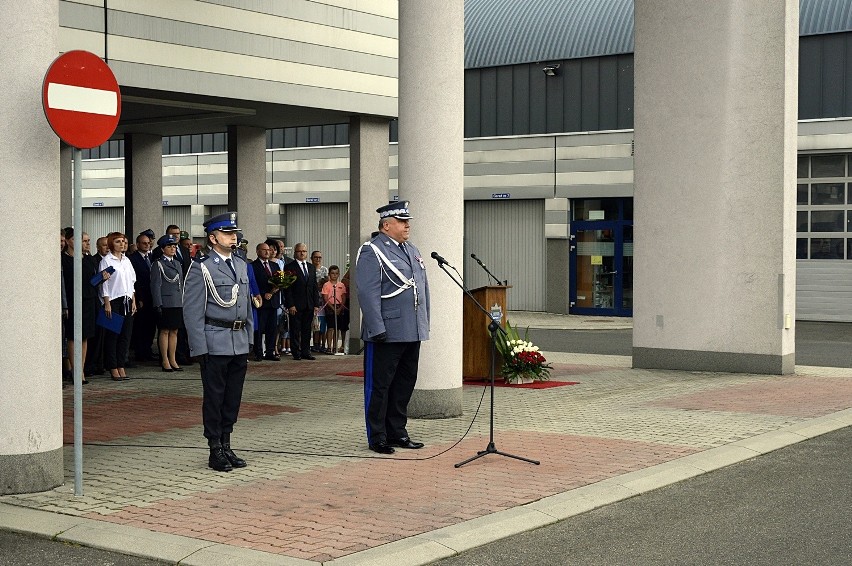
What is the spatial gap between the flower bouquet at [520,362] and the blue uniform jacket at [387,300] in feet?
18.2

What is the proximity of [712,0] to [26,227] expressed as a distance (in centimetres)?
1200

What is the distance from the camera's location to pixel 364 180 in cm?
2094

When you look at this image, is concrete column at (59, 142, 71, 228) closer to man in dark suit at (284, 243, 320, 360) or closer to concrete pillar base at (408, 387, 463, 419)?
man in dark suit at (284, 243, 320, 360)

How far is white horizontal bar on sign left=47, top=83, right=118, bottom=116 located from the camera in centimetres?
809

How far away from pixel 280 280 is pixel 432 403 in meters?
7.77

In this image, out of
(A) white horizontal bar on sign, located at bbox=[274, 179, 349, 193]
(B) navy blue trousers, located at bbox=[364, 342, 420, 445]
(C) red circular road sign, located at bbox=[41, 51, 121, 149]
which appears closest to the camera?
(C) red circular road sign, located at bbox=[41, 51, 121, 149]

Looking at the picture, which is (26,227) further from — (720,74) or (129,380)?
(720,74)

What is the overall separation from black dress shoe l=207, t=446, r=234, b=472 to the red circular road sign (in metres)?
2.47

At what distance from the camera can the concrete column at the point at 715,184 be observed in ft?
56.4

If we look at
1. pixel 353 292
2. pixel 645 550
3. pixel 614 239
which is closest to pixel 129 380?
pixel 353 292

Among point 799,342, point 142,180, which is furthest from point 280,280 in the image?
point 799,342

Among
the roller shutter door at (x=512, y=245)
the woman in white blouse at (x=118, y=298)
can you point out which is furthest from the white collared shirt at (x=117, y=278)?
the roller shutter door at (x=512, y=245)

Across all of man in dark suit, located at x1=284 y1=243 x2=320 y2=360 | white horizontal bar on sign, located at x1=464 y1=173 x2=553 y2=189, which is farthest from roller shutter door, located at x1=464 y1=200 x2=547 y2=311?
man in dark suit, located at x1=284 y1=243 x2=320 y2=360

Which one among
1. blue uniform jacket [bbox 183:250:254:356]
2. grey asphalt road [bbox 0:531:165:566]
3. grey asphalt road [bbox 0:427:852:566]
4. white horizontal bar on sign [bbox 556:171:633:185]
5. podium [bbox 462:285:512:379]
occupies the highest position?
white horizontal bar on sign [bbox 556:171:633:185]
